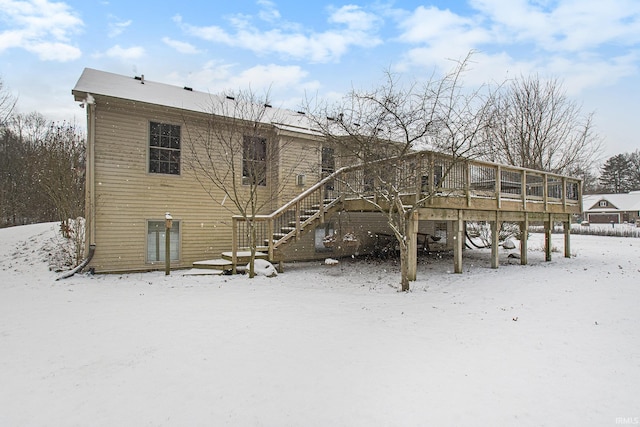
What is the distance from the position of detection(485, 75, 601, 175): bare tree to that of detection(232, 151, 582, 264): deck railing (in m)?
5.45

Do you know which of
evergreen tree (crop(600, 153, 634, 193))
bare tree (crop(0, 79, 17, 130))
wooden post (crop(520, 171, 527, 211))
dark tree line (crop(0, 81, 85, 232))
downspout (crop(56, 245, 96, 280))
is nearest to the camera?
downspout (crop(56, 245, 96, 280))

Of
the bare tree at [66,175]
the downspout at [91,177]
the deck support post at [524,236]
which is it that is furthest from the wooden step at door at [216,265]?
the deck support post at [524,236]

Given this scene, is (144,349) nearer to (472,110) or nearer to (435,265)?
(472,110)

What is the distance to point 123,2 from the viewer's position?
32.6 feet

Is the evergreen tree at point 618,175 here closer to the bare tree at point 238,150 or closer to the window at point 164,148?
the bare tree at point 238,150

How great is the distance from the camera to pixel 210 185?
33.8 ft

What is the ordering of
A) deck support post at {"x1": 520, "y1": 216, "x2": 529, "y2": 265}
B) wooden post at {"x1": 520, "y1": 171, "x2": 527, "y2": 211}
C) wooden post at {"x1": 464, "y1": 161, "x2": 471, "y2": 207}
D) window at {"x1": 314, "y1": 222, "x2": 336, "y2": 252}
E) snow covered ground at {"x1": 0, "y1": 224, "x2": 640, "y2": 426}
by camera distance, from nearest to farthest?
snow covered ground at {"x1": 0, "y1": 224, "x2": 640, "y2": 426}, wooden post at {"x1": 464, "y1": 161, "x2": 471, "y2": 207}, wooden post at {"x1": 520, "y1": 171, "x2": 527, "y2": 211}, deck support post at {"x1": 520, "y1": 216, "x2": 529, "y2": 265}, window at {"x1": 314, "y1": 222, "x2": 336, "y2": 252}

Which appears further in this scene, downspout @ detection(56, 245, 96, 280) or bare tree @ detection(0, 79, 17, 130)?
bare tree @ detection(0, 79, 17, 130)

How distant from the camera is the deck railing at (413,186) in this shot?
7.41 m

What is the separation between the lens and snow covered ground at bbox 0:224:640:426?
2779 millimetres

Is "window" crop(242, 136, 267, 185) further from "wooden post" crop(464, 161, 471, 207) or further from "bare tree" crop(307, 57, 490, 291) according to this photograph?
"wooden post" crop(464, 161, 471, 207)

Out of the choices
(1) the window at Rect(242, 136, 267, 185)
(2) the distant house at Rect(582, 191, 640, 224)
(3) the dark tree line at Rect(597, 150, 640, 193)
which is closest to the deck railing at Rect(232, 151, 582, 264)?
(1) the window at Rect(242, 136, 267, 185)

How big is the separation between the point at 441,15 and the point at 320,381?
1039cm

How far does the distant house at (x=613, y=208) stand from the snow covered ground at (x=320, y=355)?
49568mm
